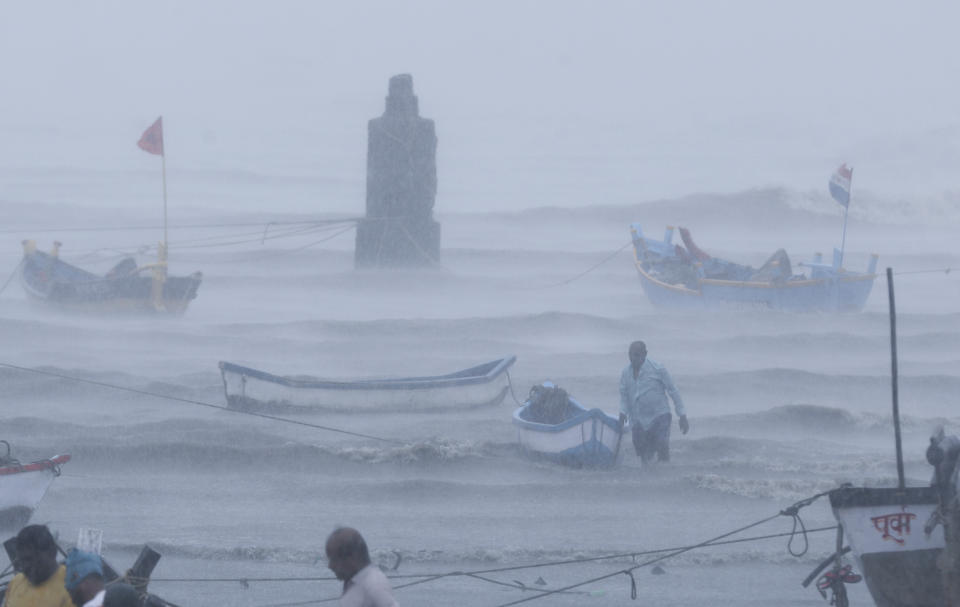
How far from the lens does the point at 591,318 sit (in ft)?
80.7

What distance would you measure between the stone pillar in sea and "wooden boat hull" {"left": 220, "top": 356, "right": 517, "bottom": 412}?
1328 cm

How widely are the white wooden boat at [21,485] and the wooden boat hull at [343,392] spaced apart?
5.32m

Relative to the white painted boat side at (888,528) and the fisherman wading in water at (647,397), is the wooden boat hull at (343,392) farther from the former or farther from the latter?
the white painted boat side at (888,528)

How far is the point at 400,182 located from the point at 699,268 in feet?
24.8

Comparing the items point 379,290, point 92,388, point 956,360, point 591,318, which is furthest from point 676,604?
point 379,290

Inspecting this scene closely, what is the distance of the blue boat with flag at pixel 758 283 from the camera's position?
2305cm

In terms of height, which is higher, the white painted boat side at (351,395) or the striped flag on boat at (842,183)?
the striped flag on boat at (842,183)

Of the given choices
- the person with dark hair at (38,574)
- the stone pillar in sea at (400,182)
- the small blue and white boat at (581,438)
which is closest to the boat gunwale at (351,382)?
the small blue and white boat at (581,438)

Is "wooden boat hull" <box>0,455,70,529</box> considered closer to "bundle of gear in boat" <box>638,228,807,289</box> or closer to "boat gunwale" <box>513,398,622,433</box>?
"boat gunwale" <box>513,398,622,433</box>

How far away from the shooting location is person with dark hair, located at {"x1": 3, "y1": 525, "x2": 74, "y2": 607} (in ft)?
13.1

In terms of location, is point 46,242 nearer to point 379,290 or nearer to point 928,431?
point 379,290

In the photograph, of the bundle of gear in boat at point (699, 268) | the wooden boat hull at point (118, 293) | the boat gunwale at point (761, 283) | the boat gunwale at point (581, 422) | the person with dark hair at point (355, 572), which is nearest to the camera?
the person with dark hair at point (355, 572)

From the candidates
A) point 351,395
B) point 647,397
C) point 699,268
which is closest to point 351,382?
point 351,395

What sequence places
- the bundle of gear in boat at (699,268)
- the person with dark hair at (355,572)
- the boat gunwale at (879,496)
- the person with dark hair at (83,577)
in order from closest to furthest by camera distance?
the person with dark hair at (355,572), the person with dark hair at (83,577), the boat gunwale at (879,496), the bundle of gear in boat at (699,268)
